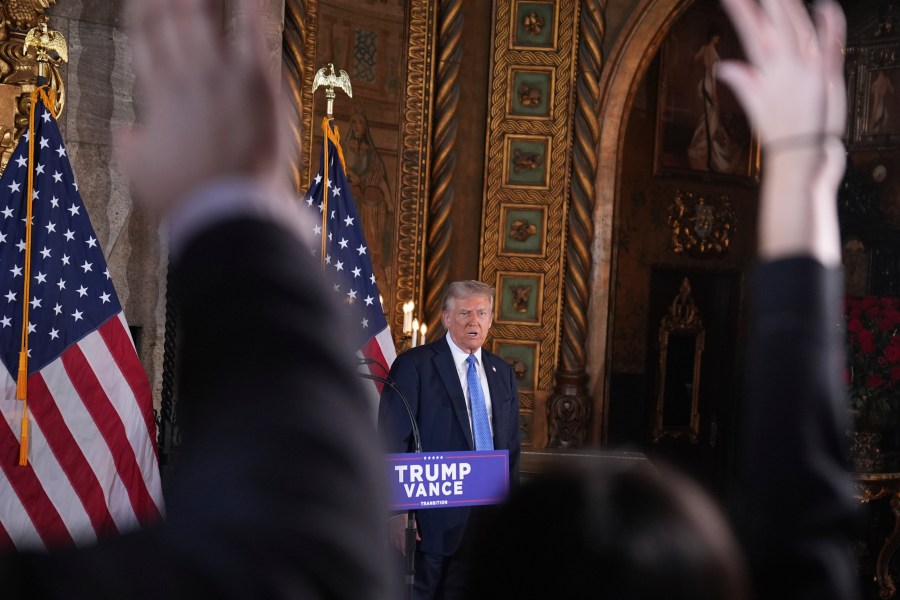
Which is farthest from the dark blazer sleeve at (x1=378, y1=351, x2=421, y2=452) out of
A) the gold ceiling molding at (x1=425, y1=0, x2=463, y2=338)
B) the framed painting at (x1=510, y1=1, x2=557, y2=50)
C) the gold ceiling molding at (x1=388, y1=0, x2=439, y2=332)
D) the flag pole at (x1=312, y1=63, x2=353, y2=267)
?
the framed painting at (x1=510, y1=1, x2=557, y2=50)

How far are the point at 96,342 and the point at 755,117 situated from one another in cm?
416

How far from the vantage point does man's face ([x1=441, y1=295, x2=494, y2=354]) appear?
16.1 ft

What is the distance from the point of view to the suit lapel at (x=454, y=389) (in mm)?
4746

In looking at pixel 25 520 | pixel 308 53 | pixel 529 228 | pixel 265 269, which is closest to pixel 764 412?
pixel 265 269

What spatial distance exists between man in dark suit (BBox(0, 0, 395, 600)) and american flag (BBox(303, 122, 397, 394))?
16.3 feet

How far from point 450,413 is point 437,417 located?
0.20 feet

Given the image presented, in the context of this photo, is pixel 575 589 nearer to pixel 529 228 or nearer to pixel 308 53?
pixel 308 53

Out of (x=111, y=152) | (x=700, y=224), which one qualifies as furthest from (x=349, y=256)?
(x=700, y=224)

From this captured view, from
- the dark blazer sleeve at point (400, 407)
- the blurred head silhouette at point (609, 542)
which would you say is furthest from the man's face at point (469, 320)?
the blurred head silhouette at point (609, 542)

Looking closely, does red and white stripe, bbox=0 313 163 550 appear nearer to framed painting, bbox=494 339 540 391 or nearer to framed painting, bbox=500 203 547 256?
framed painting, bbox=494 339 540 391

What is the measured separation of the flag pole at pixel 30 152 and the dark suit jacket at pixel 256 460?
412 centimetres

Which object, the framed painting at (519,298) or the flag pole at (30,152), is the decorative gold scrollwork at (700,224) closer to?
the framed painting at (519,298)

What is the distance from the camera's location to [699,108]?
9.58 m

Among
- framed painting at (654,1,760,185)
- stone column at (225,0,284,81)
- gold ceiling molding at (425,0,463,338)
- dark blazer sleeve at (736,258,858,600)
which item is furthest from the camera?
framed painting at (654,1,760,185)
